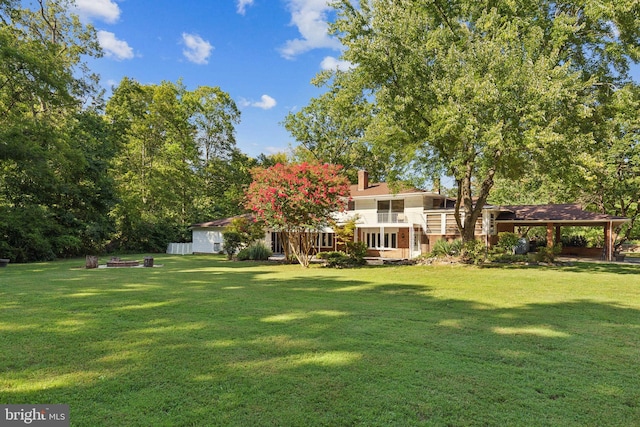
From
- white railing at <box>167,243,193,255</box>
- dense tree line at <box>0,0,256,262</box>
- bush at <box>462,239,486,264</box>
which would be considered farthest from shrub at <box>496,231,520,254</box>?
dense tree line at <box>0,0,256,262</box>

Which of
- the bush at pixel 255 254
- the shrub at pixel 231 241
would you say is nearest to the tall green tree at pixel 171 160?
the shrub at pixel 231 241

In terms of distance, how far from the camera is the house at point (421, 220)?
2566 cm

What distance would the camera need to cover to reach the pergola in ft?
80.9

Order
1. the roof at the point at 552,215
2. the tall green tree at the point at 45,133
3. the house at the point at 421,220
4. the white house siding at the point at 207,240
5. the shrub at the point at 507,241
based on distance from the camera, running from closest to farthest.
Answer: the tall green tree at the point at 45,133 → the shrub at the point at 507,241 → the roof at the point at 552,215 → the house at the point at 421,220 → the white house siding at the point at 207,240

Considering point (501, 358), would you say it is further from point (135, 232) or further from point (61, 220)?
point (135, 232)

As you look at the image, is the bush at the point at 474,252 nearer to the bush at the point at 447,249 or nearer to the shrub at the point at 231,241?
the bush at the point at 447,249

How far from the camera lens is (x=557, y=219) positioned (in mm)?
25016

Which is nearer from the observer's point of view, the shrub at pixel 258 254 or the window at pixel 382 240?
the shrub at pixel 258 254

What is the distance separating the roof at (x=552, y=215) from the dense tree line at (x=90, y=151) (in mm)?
25618

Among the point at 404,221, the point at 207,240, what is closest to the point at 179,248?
the point at 207,240

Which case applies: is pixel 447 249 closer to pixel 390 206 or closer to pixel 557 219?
pixel 390 206

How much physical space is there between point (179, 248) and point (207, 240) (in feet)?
8.28

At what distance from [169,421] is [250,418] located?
64 centimetres

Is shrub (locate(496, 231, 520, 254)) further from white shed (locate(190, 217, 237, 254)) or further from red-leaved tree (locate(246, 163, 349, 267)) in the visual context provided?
white shed (locate(190, 217, 237, 254))
